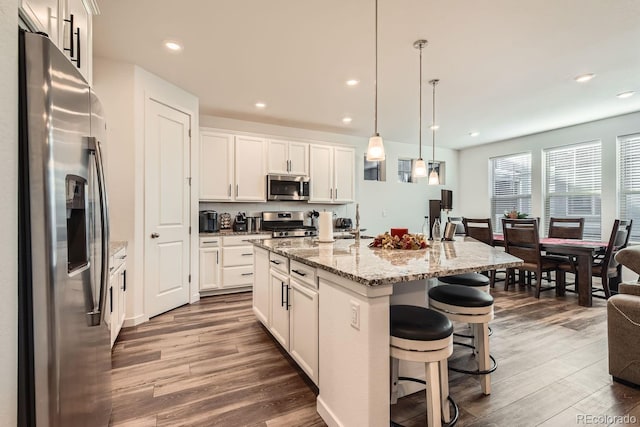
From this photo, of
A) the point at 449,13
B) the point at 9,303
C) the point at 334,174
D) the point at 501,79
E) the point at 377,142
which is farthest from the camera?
the point at 334,174

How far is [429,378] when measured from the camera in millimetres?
1412

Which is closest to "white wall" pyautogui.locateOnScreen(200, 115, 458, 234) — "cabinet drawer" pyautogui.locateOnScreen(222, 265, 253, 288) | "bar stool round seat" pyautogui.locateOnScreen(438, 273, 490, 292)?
"cabinet drawer" pyautogui.locateOnScreen(222, 265, 253, 288)

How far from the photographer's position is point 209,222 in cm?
425

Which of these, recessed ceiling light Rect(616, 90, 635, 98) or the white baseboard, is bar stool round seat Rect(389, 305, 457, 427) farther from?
recessed ceiling light Rect(616, 90, 635, 98)

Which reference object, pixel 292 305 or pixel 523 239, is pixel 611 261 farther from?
pixel 292 305

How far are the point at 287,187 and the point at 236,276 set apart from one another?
5.17ft

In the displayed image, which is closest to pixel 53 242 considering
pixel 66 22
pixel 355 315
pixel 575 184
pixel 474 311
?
pixel 355 315

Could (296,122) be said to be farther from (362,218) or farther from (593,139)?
(593,139)

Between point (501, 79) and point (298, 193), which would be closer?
point (501, 79)

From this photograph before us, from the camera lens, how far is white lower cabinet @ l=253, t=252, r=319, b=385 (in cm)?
188

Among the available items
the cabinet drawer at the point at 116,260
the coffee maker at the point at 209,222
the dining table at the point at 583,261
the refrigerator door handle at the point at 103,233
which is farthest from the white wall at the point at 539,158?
the cabinet drawer at the point at 116,260

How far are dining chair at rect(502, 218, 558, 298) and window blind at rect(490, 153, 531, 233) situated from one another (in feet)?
6.66

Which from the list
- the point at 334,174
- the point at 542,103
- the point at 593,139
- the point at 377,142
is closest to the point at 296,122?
the point at 334,174

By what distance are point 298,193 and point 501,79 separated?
3.07m
